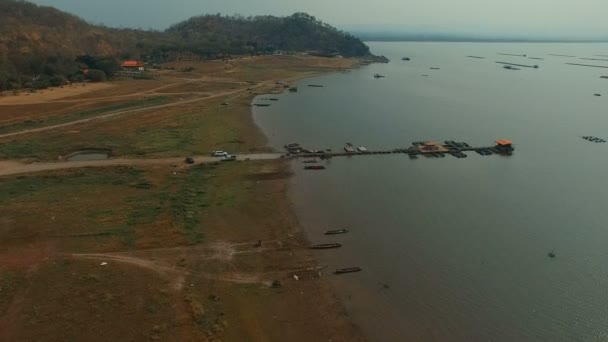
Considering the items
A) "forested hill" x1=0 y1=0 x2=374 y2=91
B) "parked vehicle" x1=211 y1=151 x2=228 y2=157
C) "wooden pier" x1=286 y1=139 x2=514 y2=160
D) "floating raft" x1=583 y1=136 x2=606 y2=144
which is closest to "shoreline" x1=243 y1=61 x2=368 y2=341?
"wooden pier" x1=286 y1=139 x2=514 y2=160

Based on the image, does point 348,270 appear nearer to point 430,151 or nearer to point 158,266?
point 158,266

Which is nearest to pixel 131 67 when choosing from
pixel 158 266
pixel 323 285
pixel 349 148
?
pixel 349 148

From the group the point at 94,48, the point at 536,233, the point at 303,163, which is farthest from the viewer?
the point at 94,48

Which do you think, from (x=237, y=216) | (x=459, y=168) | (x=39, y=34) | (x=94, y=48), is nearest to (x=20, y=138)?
(x=237, y=216)

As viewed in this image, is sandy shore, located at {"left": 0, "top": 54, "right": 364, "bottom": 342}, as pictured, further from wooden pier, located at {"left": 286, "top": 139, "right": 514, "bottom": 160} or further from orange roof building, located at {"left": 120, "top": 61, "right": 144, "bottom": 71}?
orange roof building, located at {"left": 120, "top": 61, "right": 144, "bottom": 71}

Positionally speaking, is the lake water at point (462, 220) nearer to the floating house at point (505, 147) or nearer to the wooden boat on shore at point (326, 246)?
the wooden boat on shore at point (326, 246)

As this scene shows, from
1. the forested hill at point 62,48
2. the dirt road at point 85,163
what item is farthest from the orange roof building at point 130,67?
the dirt road at point 85,163

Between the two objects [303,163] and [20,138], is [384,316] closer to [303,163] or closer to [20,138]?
[303,163]
